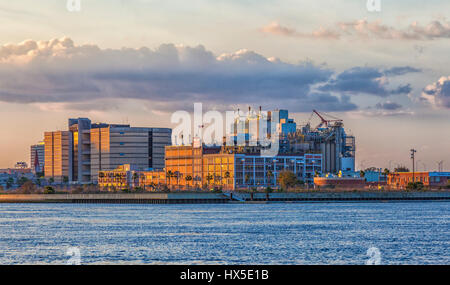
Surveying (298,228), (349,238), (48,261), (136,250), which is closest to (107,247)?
(136,250)

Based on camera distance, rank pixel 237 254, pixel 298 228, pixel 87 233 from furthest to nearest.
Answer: pixel 298 228 < pixel 87 233 < pixel 237 254

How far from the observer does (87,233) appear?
8825 cm

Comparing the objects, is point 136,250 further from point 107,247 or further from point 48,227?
point 48,227

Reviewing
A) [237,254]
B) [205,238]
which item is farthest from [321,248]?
[205,238]

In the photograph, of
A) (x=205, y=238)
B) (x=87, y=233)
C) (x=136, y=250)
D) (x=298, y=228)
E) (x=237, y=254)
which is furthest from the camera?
(x=298, y=228)
